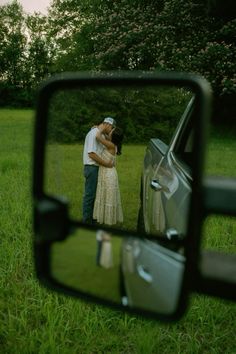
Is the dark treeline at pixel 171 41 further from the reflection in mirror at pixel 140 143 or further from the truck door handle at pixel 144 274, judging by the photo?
the truck door handle at pixel 144 274

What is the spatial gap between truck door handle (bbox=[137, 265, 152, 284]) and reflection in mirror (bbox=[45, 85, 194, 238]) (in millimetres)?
115

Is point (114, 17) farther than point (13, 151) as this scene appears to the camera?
Yes

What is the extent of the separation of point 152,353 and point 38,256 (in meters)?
2.26

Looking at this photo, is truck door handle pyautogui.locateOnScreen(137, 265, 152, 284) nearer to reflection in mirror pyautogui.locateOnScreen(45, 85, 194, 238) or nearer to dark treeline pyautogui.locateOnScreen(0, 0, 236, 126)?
reflection in mirror pyautogui.locateOnScreen(45, 85, 194, 238)

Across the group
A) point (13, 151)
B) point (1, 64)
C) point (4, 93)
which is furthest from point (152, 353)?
point (1, 64)

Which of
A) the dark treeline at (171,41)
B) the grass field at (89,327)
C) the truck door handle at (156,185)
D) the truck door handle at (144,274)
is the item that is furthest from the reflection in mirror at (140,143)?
the dark treeline at (171,41)

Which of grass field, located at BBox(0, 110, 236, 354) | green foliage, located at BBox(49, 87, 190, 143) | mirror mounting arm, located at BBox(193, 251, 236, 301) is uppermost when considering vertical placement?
green foliage, located at BBox(49, 87, 190, 143)

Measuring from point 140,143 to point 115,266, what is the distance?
1.10 metres

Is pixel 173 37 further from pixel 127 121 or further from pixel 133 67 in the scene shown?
pixel 127 121

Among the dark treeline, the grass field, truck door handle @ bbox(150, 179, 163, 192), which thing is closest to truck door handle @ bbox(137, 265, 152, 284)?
truck door handle @ bbox(150, 179, 163, 192)

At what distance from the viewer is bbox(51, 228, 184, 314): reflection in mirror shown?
0.80 meters

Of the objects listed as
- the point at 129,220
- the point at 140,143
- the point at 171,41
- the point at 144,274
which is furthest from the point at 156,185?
the point at 171,41

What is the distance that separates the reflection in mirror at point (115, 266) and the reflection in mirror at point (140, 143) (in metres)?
0.10

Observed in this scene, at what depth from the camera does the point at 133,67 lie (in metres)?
16.9
